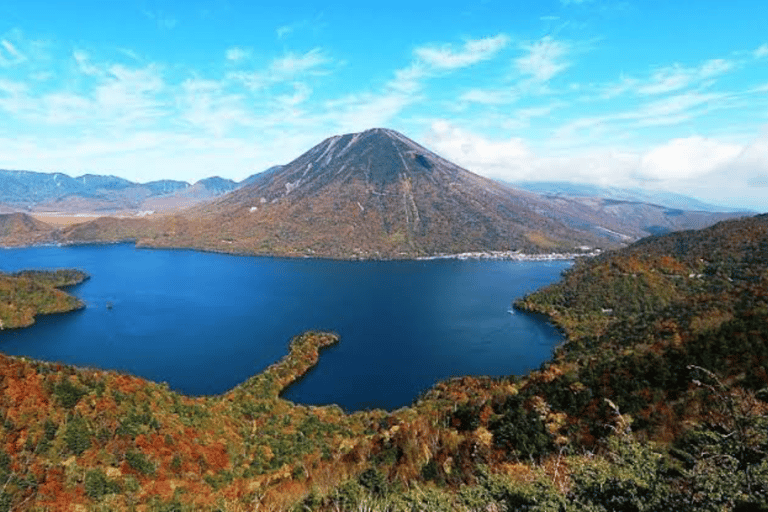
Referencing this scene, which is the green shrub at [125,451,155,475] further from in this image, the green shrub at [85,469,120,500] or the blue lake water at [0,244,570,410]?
the blue lake water at [0,244,570,410]

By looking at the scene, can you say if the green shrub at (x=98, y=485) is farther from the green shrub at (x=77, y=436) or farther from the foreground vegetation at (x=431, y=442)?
the green shrub at (x=77, y=436)

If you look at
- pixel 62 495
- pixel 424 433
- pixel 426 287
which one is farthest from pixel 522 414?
pixel 426 287

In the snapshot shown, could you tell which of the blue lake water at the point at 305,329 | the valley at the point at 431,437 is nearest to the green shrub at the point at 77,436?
the valley at the point at 431,437

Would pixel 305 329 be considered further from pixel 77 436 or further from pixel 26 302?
pixel 26 302

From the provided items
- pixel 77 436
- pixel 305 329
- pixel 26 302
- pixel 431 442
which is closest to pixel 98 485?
pixel 77 436

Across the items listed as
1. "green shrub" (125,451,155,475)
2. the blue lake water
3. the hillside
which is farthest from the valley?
the hillside

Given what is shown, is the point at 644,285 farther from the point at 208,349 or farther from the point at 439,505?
the point at 439,505
